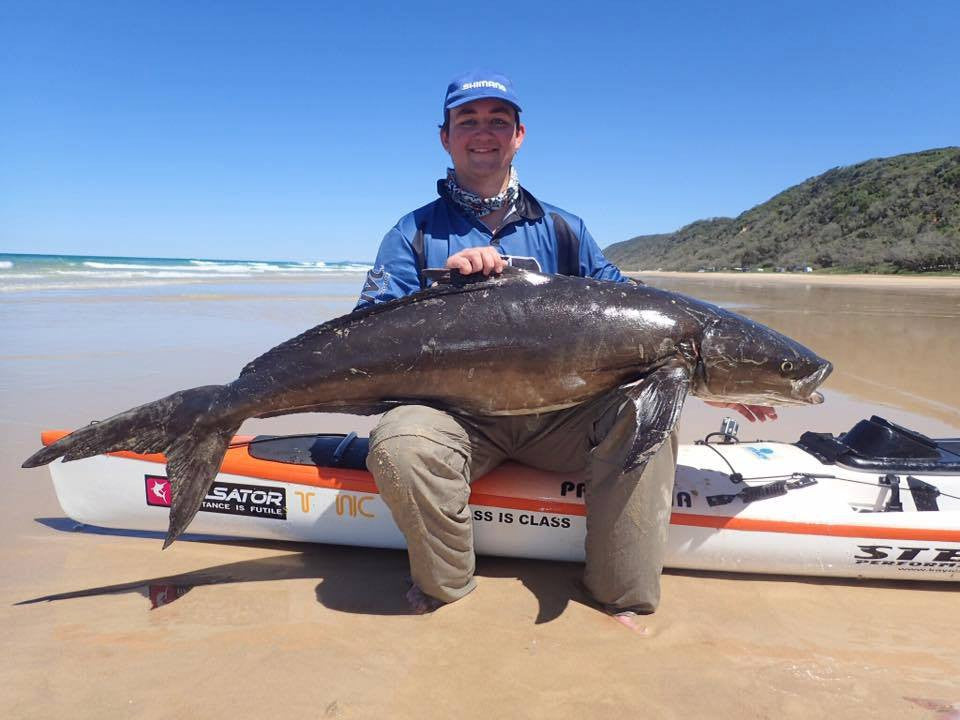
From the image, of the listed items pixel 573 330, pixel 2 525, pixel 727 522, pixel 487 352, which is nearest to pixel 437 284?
pixel 487 352

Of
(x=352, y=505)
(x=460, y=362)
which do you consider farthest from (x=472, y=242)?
(x=352, y=505)

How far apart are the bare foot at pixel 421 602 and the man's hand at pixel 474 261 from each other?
5.80 ft

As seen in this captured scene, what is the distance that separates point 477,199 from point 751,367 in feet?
6.39

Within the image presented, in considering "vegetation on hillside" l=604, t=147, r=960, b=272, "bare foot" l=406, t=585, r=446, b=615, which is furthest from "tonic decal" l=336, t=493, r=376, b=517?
"vegetation on hillside" l=604, t=147, r=960, b=272

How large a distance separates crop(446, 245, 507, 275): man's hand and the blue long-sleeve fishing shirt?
1.65ft

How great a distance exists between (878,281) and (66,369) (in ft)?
117

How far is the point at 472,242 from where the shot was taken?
12.2ft

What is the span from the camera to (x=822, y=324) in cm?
1366

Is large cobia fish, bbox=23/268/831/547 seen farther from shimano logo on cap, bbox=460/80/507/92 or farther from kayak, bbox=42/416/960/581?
shimano logo on cap, bbox=460/80/507/92

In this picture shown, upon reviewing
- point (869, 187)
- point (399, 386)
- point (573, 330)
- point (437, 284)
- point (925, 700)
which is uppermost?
point (869, 187)

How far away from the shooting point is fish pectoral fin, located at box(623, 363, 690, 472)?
2762mm

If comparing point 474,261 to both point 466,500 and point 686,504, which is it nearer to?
point 466,500

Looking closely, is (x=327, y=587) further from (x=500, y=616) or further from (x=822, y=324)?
(x=822, y=324)

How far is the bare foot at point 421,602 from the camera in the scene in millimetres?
3050
